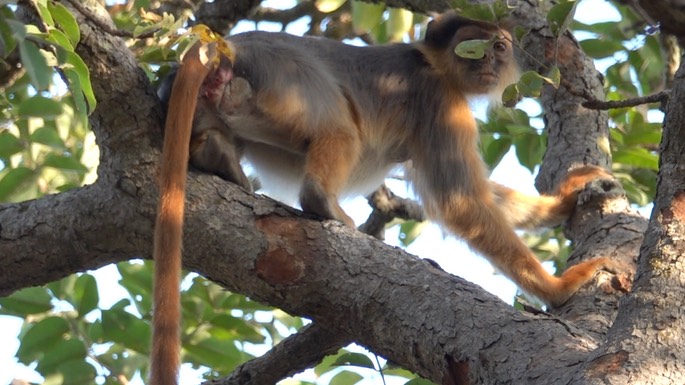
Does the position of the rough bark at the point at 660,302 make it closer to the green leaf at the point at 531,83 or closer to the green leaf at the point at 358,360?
the green leaf at the point at 531,83

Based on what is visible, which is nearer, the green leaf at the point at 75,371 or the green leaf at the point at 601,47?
the green leaf at the point at 75,371

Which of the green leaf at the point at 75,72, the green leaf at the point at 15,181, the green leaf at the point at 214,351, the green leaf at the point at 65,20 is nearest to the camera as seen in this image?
the green leaf at the point at 75,72

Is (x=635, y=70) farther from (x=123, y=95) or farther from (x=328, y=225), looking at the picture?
(x=123, y=95)

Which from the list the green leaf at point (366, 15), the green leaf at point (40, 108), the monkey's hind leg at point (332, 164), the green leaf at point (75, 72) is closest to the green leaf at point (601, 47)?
the green leaf at point (366, 15)

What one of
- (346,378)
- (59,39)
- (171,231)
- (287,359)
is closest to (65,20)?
(59,39)

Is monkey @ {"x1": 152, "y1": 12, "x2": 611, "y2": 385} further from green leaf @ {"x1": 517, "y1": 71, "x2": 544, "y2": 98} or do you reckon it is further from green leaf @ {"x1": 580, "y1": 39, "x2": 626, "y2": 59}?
green leaf @ {"x1": 517, "y1": 71, "x2": 544, "y2": 98}

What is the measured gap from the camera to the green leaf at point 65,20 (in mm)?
3055

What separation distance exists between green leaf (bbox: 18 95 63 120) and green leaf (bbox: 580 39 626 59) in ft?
9.01

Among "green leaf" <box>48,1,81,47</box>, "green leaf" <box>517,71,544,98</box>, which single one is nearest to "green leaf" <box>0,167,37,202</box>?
"green leaf" <box>48,1,81,47</box>

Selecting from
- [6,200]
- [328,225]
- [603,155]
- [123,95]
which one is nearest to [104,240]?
[123,95]

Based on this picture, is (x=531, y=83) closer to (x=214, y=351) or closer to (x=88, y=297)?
(x=214, y=351)

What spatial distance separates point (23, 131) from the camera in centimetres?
491

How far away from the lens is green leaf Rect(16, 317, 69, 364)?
4355 millimetres

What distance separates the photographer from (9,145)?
489cm
